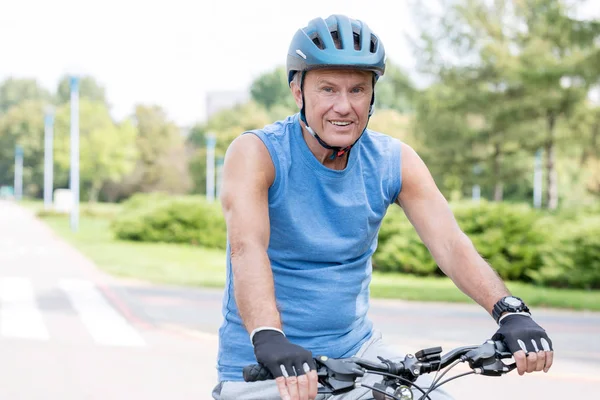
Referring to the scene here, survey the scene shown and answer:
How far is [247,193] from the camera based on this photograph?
104 inches

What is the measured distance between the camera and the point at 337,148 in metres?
2.74

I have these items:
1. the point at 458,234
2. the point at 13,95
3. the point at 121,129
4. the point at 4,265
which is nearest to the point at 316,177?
the point at 458,234

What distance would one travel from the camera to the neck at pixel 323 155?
2834 mm

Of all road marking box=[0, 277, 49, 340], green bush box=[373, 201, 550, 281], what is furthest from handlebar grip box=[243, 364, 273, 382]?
green bush box=[373, 201, 550, 281]

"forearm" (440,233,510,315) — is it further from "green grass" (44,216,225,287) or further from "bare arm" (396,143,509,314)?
"green grass" (44,216,225,287)

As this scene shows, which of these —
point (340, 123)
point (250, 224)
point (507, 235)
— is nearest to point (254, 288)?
point (250, 224)

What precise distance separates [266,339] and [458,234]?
2.92ft

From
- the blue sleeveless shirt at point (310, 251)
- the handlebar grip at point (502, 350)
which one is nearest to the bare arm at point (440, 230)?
the blue sleeveless shirt at point (310, 251)

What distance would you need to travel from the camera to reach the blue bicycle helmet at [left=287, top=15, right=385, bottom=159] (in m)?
2.63

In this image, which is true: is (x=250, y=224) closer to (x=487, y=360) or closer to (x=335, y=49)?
(x=335, y=49)

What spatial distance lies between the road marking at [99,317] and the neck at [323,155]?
7.11 metres

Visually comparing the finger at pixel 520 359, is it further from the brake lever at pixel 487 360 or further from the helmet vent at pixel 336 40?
the helmet vent at pixel 336 40

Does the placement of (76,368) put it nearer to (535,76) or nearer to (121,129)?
(535,76)

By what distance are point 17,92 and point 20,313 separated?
4806 inches
